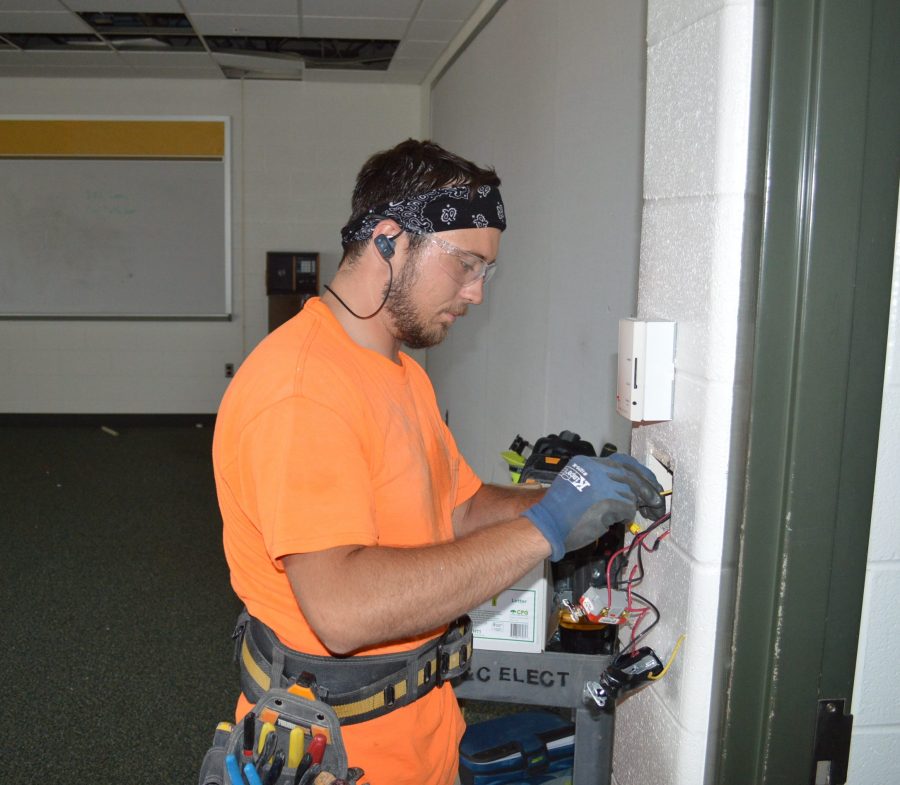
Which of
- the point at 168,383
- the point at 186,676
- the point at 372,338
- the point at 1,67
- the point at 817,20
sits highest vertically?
the point at 1,67

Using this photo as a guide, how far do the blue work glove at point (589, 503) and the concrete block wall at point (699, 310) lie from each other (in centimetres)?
5

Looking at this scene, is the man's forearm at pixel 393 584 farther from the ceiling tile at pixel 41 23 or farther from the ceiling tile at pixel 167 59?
the ceiling tile at pixel 167 59

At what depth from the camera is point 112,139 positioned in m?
6.41

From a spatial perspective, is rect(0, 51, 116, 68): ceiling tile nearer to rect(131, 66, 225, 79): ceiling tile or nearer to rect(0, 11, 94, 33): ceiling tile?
rect(131, 66, 225, 79): ceiling tile

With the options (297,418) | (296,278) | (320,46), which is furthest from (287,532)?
(296,278)

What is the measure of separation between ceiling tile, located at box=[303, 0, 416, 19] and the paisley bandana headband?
3.53m

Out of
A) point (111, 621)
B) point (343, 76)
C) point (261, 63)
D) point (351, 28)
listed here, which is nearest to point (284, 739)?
point (111, 621)

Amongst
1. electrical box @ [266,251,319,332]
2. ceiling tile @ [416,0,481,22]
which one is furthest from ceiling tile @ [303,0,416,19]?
electrical box @ [266,251,319,332]

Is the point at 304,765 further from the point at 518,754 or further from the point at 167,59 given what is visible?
the point at 167,59

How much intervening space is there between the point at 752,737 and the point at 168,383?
6401mm

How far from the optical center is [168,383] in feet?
22.3

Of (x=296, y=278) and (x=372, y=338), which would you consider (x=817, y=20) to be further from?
(x=296, y=278)

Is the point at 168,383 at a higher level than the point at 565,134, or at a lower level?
lower

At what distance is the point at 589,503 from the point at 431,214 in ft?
1.54
